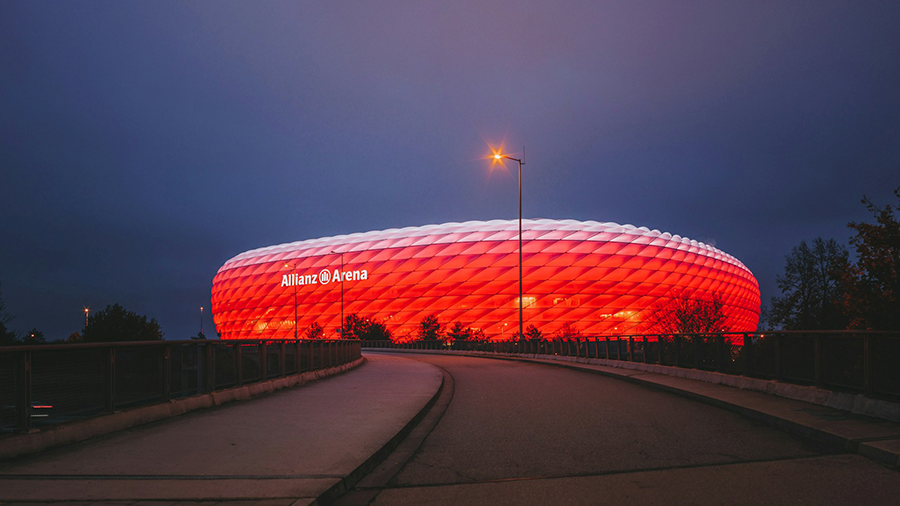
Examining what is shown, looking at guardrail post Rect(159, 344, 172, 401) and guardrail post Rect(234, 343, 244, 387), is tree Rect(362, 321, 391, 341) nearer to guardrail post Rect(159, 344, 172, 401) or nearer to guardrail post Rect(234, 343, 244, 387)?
guardrail post Rect(234, 343, 244, 387)

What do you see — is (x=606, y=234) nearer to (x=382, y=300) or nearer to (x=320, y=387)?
(x=382, y=300)

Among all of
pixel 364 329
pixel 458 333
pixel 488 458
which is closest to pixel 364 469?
pixel 488 458

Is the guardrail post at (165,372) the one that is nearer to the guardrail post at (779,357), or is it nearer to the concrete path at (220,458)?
the concrete path at (220,458)

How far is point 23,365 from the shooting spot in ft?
22.8

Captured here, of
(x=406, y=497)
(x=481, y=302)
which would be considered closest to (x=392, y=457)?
(x=406, y=497)

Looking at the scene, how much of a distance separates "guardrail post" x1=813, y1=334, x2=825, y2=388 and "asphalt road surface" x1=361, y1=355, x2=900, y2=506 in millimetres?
1527

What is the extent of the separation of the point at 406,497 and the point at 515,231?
243 feet

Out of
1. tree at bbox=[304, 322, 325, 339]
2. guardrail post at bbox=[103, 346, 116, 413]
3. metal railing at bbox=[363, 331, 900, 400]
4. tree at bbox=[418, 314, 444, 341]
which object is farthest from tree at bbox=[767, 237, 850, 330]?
tree at bbox=[304, 322, 325, 339]

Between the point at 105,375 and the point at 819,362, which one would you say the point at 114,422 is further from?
→ the point at 819,362

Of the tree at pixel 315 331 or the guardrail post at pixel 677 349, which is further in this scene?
the tree at pixel 315 331

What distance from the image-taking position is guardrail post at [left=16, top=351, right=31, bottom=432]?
6.81 meters

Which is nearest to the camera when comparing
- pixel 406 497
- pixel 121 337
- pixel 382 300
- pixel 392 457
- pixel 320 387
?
pixel 406 497

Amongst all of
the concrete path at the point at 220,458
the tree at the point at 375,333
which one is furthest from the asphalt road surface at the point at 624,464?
the tree at the point at 375,333

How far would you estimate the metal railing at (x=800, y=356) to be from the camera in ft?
28.6
